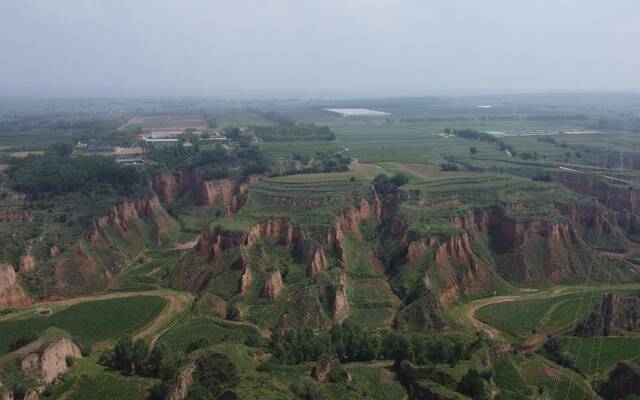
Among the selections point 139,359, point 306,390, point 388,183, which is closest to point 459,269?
point 388,183

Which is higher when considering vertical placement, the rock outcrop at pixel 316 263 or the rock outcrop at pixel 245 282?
the rock outcrop at pixel 316 263

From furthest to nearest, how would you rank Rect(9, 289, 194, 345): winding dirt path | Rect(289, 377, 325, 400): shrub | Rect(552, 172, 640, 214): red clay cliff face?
Rect(552, 172, 640, 214): red clay cliff face → Rect(9, 289, 194, 345): winding dirt path → Rect(289, 377, 325, 400): shrub

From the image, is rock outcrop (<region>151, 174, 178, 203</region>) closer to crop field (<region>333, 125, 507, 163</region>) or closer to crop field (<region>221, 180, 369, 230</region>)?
crop field (<region>221, 180, 369, 230</region>)

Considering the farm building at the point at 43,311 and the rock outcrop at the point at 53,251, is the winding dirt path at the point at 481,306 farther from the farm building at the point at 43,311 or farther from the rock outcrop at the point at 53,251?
the rock outcrop at the point at 53,251

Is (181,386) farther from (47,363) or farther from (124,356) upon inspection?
(47,363)

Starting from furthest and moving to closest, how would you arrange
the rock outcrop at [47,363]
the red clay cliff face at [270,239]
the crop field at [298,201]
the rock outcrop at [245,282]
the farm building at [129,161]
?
the farm building at [129,161], the crop field at [298,201], the red clay cliff face at [270,239], the rock outcrop at [245,282], the rock outcrop at [47,363]

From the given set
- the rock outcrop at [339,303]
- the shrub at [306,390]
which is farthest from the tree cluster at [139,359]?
the rock outcrop at [339,303]

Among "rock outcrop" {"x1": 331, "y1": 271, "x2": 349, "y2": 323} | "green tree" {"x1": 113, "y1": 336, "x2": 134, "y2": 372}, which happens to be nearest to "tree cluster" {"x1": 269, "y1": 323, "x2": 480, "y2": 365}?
"rock outcrop" {"x1": 331, "y1": 271, "x2": 349, "y2": 323}
